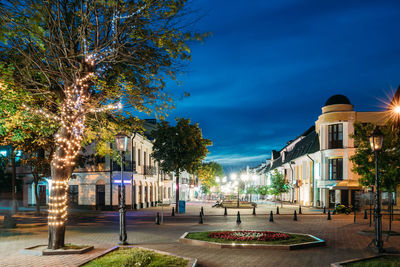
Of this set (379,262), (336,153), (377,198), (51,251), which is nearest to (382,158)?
(377,198)

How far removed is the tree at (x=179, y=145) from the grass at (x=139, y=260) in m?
21.5

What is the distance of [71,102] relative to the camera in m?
12.0

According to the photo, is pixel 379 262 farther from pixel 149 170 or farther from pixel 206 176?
pixel 206 176

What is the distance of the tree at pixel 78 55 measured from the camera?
10922 mm

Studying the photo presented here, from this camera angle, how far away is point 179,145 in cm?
3256

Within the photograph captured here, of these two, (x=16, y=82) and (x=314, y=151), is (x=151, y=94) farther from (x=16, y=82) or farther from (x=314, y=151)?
(x=314, y=151)

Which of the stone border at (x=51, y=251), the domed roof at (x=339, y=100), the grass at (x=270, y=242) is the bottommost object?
the grass at (x=270, y=242)

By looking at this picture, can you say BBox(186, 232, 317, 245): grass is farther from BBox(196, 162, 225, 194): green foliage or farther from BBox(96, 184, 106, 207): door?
BBox(196, 162, 225, 194): green foliage

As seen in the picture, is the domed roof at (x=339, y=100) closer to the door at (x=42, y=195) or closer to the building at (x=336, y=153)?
the building at (x=336, y=153)

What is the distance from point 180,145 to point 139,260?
23.0 meters

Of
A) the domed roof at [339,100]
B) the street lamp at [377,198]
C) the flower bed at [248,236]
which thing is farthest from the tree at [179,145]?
the street lamp at [377,198]

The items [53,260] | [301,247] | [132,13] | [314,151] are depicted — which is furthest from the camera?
[314,151]

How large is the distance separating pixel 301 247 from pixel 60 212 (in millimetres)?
8196

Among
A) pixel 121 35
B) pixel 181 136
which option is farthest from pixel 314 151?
pixel 121 35
